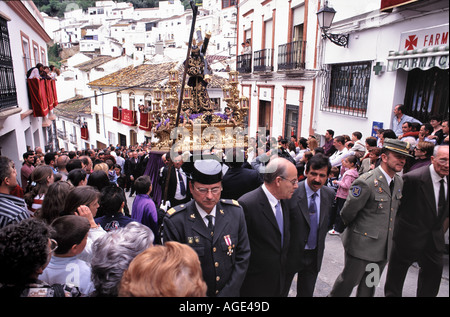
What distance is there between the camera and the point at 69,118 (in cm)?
2800

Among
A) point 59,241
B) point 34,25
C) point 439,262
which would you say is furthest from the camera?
point 34,25

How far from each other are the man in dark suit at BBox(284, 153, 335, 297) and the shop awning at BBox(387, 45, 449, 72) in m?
1.13

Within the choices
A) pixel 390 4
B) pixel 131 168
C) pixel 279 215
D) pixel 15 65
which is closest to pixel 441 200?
pixel 390 4

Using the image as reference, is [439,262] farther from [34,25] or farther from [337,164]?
[34,25]

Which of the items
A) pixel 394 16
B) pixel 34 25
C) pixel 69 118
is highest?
pixel 34 25

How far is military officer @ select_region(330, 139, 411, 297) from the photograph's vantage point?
1.46m

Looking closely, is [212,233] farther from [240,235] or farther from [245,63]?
[245,63]

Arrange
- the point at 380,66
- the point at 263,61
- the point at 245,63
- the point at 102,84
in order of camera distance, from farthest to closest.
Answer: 1. the point at 102,84
2. the point at 245,63
3. the point at 263,61
4. the point at 380,66

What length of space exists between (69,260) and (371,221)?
1966 millimetres

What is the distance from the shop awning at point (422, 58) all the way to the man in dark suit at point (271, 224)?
3.19 feet

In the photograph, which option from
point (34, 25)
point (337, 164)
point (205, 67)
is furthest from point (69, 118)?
point (337, 164)

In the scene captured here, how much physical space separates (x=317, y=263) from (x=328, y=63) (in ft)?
4.80

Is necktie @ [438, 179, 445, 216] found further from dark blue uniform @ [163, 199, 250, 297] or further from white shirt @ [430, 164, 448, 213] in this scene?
dark blue uniform @ [163, 199, 250, 297]

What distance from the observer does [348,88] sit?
193 cm
